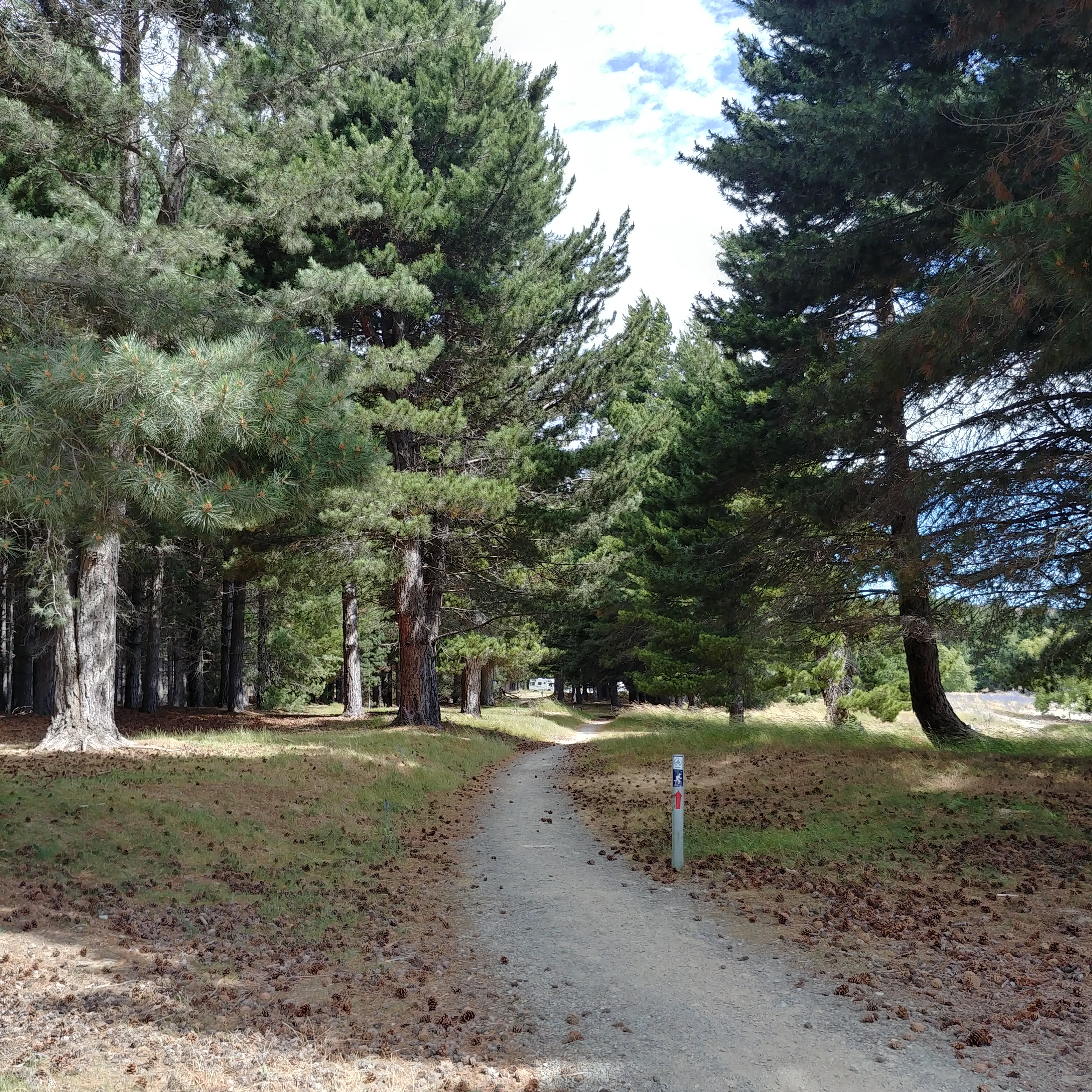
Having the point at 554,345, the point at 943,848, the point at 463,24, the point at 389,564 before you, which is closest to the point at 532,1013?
the point at 943,848

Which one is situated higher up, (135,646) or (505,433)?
(505,433)

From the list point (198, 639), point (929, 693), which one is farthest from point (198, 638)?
point (929, 693)

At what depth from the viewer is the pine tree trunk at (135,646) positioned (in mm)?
23969

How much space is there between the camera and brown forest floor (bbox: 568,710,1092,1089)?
425 centimetres

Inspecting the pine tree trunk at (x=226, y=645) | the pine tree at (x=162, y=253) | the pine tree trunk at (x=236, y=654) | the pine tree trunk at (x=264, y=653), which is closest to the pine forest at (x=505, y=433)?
the pine tree at (x=162, y=253)

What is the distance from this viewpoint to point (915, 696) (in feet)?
44.3

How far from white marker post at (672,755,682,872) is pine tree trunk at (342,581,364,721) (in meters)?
17.4

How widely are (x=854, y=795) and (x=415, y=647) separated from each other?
1164 cm

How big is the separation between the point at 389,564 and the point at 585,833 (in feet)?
28.8

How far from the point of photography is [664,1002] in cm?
446

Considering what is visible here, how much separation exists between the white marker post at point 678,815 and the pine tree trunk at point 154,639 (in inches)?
726

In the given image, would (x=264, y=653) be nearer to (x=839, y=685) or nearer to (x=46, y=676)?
(x=46, y=676)

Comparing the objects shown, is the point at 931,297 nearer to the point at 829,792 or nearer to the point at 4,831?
the point at 829,792

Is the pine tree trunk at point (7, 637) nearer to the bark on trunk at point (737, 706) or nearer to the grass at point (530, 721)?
the grass at point (530, 721)
